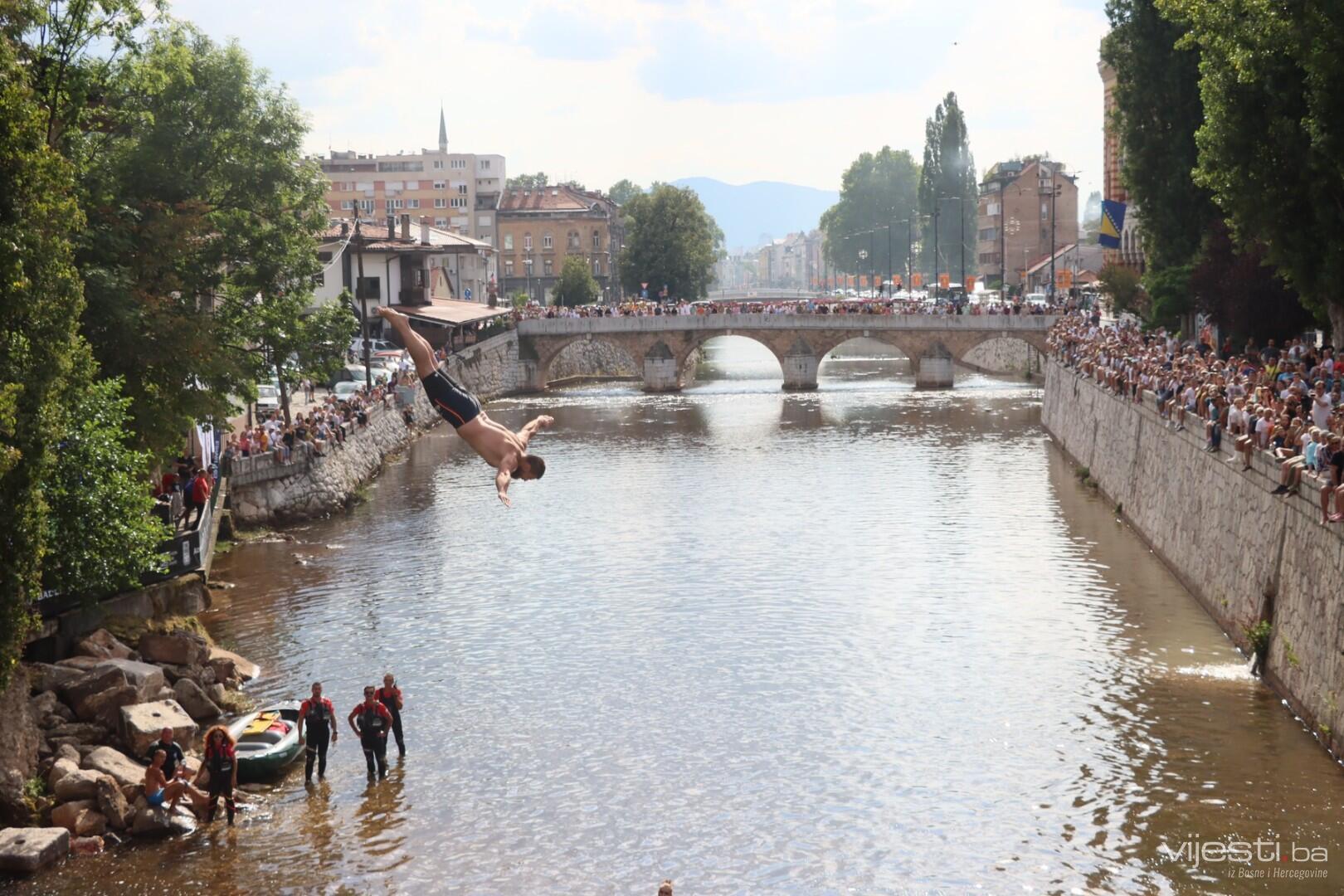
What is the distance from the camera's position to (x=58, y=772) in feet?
80.1

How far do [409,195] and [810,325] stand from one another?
275ft

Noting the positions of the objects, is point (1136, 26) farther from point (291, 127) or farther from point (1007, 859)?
point (1007, 859)

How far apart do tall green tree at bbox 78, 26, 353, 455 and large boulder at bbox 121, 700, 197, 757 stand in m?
9.16

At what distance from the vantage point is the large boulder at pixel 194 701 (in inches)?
1142

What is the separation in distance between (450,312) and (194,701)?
223ft

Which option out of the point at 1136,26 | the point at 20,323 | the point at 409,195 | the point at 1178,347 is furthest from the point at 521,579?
the point at 409,195

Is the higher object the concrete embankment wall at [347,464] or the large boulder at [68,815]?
the concrete embankment wall at [347,464]

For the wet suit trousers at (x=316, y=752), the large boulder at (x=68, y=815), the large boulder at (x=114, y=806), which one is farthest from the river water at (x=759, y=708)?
the large boulder at (x=68, y=815)

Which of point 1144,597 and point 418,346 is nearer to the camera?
point 418,346

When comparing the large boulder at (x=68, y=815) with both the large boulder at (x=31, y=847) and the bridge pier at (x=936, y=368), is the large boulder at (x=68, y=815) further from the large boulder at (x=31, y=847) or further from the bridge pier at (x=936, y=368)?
the bridge pier at (x=936, y=368)

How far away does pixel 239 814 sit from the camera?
981 inches

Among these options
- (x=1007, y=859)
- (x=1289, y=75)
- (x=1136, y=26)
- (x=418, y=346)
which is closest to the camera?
(x=418, y=346)

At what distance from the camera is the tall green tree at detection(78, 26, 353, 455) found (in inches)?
1438

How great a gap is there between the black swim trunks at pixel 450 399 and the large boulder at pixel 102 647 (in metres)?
14.6
